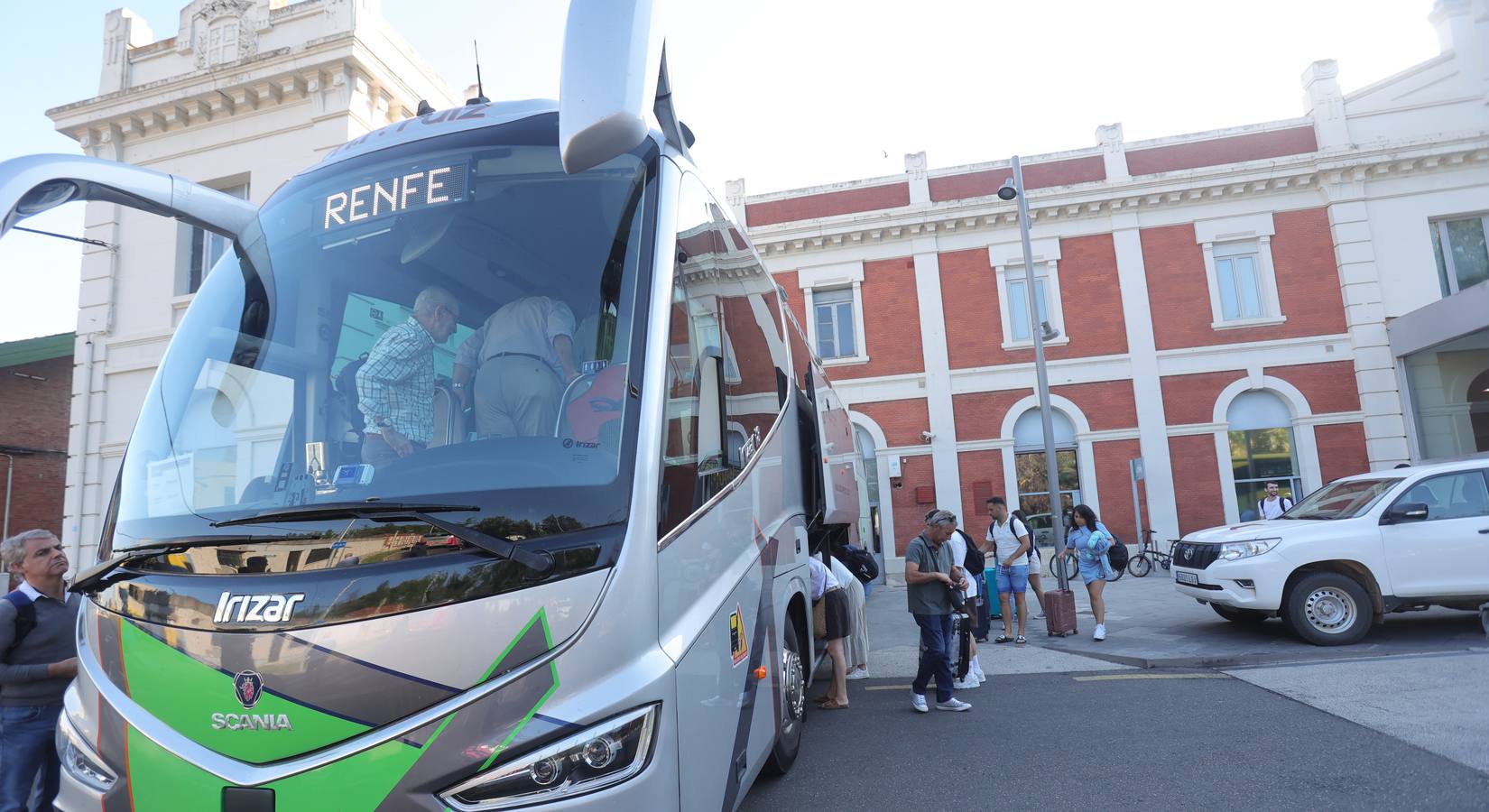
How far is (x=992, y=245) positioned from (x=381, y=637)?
21231mm

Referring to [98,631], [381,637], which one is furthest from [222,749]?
[98,631]

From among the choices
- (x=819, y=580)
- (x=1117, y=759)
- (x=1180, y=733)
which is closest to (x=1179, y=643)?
(x=1180, y=733)

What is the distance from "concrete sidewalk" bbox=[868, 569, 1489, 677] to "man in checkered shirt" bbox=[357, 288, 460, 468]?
7146 millimetres

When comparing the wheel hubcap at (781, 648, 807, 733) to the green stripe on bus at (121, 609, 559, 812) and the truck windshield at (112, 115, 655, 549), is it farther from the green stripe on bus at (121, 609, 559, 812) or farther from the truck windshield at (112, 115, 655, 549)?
the green stripe on bus at (121, 609, 559, 812)

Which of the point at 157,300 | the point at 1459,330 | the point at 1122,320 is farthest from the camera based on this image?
the point at 1122,320

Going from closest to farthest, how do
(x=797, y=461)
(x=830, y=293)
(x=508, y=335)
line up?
(x=508, y=335), (x=797, y=461), (x=830, y=293)

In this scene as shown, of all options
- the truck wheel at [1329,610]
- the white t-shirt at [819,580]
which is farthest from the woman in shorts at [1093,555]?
the white t-shirt at [819,580]

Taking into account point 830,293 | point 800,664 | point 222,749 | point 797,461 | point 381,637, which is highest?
point 830,293

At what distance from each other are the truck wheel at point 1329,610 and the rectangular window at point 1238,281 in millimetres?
13667

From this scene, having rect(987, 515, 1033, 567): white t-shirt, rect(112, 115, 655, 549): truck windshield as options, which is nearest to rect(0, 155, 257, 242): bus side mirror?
rect(112, 115, 655, 549): truck windshield

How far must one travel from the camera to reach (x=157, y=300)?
14.7 meters

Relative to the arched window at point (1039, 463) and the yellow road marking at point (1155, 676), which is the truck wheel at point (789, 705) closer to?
the yellow road marking at point (1155, 676)

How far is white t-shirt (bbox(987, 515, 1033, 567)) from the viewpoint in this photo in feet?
34.7

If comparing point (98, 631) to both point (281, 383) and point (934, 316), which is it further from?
Result: point (934, 316)
